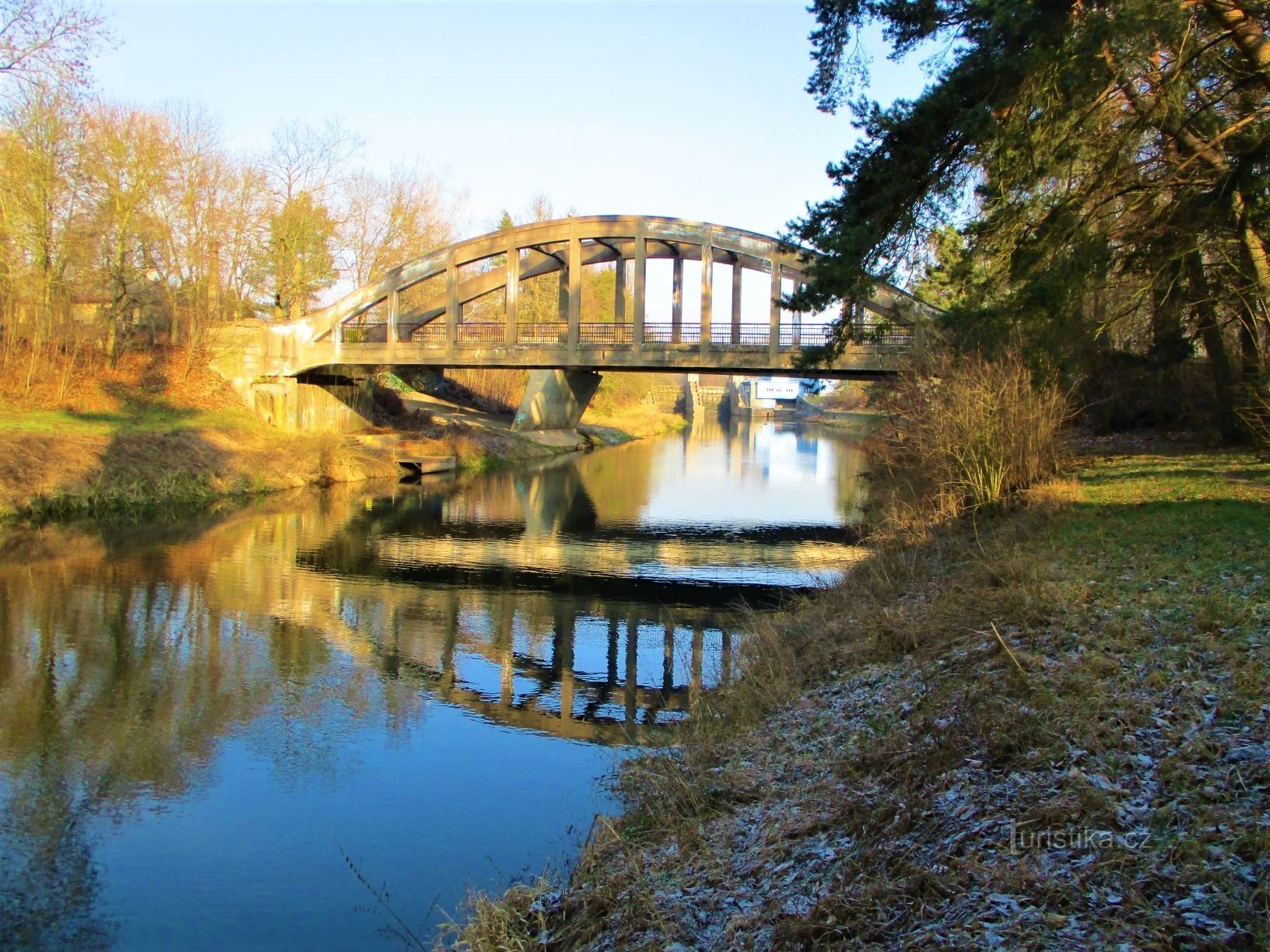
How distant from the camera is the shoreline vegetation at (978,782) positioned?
15.8ft

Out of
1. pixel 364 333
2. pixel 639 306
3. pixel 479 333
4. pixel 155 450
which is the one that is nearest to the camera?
pixel 155 450

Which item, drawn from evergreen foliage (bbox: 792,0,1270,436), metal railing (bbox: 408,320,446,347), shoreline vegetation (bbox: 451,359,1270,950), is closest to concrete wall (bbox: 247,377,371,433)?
metal railing (bbox: 408,320,446,347)

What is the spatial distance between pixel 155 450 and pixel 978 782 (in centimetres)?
2750

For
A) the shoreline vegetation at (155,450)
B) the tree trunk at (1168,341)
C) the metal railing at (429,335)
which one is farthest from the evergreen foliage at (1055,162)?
the metal railing at (429,335)

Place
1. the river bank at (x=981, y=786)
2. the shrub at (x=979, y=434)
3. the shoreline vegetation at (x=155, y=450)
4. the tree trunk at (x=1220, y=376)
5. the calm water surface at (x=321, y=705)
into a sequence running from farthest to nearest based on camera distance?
the shoreline vegetation at (x=155, y=450) < the tree trunk at (x=1220, y=376) < the shrub at (x=979, y=434) < the calm water surface at (x=321, y=705) < the river bank at (x=981, y=786)

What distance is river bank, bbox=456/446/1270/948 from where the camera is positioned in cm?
482

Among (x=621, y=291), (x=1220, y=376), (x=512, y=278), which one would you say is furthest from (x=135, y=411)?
Answer: (x=1220, y=376)

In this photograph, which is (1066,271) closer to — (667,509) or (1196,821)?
(1196,821)

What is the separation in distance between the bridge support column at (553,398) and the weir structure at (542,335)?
914 cm

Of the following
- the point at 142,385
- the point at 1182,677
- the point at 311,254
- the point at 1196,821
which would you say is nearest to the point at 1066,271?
the point at 1182,677

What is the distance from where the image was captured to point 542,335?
1790 inches

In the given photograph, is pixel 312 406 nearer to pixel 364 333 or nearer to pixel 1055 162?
pixel 364 333

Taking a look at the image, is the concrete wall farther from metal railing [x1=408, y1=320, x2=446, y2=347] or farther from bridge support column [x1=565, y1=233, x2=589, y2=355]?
bridge support column [x1=565, y1=233, x2=589, y2=355]

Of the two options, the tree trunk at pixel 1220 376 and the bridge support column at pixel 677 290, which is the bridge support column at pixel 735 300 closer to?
the bridge support column at pixel 677 290
